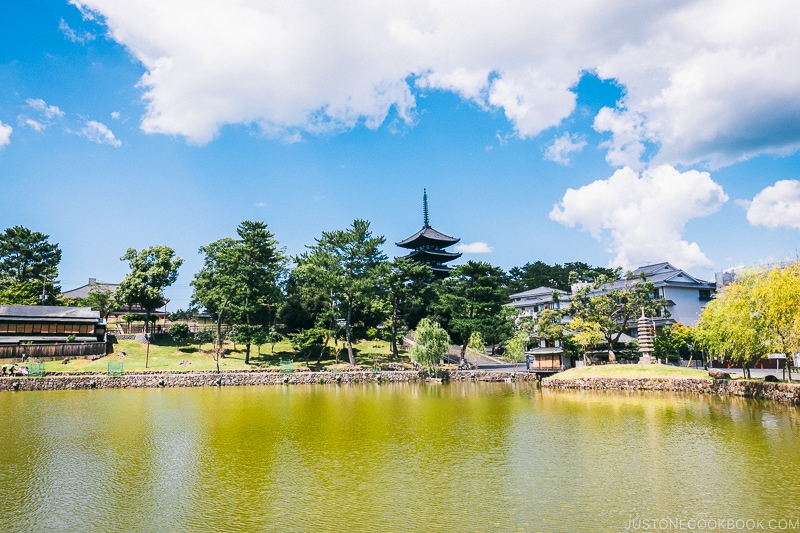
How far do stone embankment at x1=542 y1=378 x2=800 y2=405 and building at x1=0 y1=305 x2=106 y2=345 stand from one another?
42.9 meters

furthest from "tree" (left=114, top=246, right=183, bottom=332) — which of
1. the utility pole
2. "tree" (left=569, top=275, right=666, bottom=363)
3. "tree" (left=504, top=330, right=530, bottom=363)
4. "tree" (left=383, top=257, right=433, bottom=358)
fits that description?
"tree" (left=569, top=275, right=666, bottom=363)

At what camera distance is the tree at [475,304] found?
157ft

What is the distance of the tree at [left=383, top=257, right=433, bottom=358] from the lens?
169 ft

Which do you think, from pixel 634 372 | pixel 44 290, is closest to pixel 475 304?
pixel 634 372

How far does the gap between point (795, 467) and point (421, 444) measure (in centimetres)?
1008

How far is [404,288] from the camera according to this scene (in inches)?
2047

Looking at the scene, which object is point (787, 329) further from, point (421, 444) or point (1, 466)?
point (1, 466)

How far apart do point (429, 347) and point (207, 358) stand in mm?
21734

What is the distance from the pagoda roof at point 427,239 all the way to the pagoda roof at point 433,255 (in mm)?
1453

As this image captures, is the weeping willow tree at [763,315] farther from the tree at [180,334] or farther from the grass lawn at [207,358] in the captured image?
the tree at [180,334]

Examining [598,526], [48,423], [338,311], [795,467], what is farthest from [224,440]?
[338,311]

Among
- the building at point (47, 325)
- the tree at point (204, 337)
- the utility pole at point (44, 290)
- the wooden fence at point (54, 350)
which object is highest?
the utility pole at point (44, 290)

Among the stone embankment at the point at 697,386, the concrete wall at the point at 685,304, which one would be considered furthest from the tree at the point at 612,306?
the concrete wall at the point at 685,304

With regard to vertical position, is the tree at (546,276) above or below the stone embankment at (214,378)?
above
